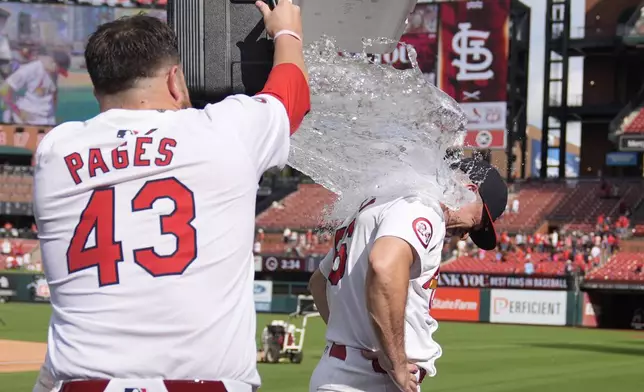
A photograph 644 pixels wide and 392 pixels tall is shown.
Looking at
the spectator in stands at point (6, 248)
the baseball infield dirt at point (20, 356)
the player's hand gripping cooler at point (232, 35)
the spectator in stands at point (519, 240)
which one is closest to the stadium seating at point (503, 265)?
the spectator in stands at point (519, 240)

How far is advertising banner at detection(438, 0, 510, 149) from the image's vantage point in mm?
40281

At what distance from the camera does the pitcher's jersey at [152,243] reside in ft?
9.14

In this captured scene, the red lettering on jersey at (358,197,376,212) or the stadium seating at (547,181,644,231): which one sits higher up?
the red lettering on jersey at (358,197,376,212)

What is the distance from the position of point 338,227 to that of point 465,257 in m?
32.1

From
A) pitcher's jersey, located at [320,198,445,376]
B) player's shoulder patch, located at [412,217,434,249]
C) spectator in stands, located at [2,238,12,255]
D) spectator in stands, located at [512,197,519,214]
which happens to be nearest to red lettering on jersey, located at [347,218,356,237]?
pitcher's jersey, located at [320,198,445,376]

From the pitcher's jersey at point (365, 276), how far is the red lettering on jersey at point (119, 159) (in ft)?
4.58

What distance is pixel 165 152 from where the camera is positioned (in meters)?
2.81

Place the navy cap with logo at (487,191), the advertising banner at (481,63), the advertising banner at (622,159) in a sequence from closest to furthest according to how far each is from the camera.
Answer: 1. the navy cap with logo at (487,191)
2. the advertising banner at (481,63)
3. the advertising banner at (622,159)

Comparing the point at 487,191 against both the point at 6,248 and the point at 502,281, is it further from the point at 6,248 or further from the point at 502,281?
the point at 6,248

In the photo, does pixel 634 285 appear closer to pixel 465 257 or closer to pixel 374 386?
pixel 465 257

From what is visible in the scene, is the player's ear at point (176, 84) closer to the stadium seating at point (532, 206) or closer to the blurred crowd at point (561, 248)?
the blurred crowd at point (561, 248)

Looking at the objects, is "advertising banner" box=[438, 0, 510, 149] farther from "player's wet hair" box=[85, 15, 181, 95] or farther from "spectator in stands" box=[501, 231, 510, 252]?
"player's wet hair" box=[85, 15, 181, 95]

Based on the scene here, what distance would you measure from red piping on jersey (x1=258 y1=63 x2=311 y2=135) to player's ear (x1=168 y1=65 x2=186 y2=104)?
0.70ft

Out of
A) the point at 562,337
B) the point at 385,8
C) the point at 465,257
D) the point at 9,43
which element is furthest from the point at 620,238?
the point at 385,8
